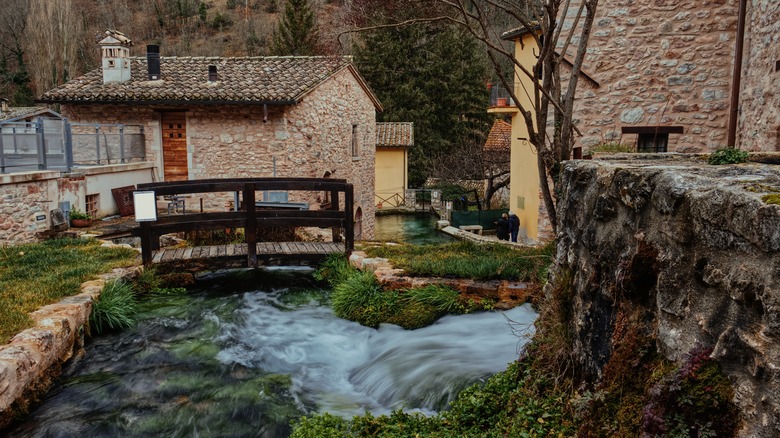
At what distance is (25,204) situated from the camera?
12.1 meters

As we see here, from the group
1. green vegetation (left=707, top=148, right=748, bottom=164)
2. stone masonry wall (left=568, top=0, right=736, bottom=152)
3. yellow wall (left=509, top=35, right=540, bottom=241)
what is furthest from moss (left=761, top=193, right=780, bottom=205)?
yellow wall (left=509, top=35, right=540, bottom=241)

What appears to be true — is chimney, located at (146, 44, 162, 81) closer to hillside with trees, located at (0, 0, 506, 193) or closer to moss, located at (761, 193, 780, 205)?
hillside with trees, located at (0, 0, 506, 193)

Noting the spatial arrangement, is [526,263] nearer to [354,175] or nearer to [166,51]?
[354,175]

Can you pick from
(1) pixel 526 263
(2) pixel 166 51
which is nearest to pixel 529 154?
(1) pixel 526 263

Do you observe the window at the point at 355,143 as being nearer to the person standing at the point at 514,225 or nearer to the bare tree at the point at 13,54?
the person standing at the point at 514,225

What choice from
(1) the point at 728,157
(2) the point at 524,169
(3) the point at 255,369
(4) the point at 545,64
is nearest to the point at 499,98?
(2) the point at 524,169

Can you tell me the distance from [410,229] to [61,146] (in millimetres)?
16640

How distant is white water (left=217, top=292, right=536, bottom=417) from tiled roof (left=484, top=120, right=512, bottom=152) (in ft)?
68.2

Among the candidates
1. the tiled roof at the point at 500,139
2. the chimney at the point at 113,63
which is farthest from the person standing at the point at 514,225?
the chimney at the point at 113,63

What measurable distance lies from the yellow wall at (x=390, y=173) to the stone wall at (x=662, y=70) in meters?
22.5

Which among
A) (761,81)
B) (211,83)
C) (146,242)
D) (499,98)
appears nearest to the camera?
(761,81)

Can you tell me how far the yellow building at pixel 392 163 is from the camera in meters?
33.5

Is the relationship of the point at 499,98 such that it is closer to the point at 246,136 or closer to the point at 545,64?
the point at 246,136

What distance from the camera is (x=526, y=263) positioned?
759cm
